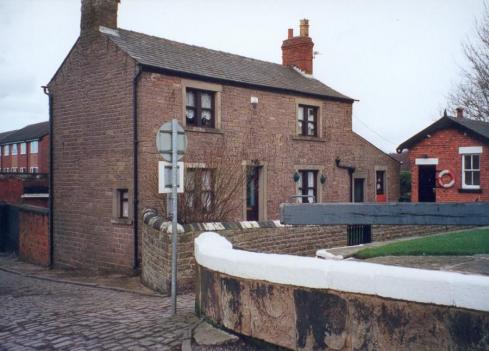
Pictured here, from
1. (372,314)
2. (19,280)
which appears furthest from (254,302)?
(19,280)

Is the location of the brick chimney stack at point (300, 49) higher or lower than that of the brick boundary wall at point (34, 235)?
higher

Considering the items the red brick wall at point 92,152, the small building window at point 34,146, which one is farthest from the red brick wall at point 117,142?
the small building window at point 34,146

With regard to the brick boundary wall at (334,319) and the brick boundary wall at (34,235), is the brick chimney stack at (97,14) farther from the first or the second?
the brick boundary wall at (334,319)

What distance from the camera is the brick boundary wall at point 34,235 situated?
18156mm

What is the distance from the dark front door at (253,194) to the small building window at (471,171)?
9444 millimetres

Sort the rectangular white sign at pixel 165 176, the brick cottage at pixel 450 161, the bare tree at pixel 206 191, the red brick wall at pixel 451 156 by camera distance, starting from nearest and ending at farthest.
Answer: the rectangular white sign at pixel 165 176 → the bare tree at pixel 206 191 → the red brick wall at pixel 451 156 → the brick cottage at pixel 450 161

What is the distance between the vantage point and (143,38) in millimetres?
17109

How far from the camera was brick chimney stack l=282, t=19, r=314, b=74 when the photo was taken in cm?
2311

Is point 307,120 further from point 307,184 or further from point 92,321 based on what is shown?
point 92,321

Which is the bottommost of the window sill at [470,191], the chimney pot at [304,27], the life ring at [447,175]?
the window sill at [470,191]

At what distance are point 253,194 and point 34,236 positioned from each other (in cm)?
923

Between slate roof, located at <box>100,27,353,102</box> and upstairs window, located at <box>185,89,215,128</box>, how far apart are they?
64 cm

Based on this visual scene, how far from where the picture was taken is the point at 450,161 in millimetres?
20812

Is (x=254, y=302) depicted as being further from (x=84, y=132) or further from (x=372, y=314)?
(x=84, y=132)
